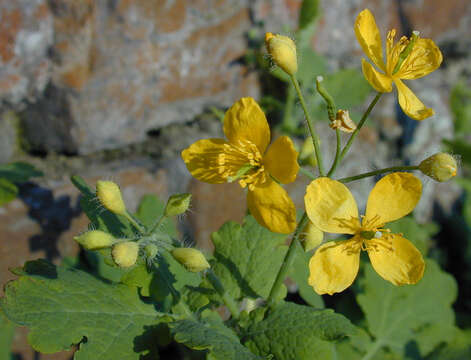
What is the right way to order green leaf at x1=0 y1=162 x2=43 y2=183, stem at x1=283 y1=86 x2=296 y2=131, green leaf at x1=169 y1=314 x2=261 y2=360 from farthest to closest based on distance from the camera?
stem at x1=283 y1=86 x2=296 y2=131, green leaf at x1=0 y1=162 x2=43 y2=183, green leaf at x1=169 y1=314 x2=261 y2=360

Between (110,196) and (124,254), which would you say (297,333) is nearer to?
(124,254)

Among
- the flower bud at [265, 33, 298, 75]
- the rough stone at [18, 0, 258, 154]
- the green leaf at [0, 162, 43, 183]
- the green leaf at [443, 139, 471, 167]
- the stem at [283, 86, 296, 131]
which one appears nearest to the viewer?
the flower bud at [265, 33, 298, 75]

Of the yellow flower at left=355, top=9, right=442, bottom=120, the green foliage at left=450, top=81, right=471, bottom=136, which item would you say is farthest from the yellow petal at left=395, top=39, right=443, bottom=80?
the green foliage at left=450, top=81, right=471, bottom=136

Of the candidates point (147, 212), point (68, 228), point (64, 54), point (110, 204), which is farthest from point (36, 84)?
point (110, 204)

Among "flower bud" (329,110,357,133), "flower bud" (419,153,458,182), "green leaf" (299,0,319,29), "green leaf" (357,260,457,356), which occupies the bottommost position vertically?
"green leaf" (357,260,457,356)

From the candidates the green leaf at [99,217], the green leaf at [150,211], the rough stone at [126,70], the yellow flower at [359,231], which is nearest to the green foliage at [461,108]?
the rough stone at [126,70]

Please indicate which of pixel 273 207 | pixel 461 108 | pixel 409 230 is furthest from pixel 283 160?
pixel 461 108

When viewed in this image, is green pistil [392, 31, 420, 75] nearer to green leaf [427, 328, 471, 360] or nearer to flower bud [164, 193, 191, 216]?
flower bud [164, 193, 191, 216]

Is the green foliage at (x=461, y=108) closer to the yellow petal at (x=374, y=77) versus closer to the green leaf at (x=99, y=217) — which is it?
the yellow petal at (x=374, y=77)
